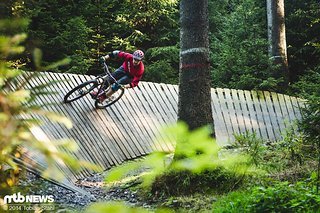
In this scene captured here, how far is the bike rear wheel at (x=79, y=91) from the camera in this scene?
8836 mm

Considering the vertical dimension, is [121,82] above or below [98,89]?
above

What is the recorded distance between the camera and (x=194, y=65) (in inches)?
244

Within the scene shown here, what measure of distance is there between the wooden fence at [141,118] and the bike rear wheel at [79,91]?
135 millimetres

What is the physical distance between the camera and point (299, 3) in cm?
1344

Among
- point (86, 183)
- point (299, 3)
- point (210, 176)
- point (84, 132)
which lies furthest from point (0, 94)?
point (299, 3)

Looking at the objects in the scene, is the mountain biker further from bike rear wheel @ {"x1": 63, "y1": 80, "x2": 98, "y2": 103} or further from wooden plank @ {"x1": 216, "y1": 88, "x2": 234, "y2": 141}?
wooden plank @ {"x1": 216, "y1": 88, "x2": 234, "y2": 141}

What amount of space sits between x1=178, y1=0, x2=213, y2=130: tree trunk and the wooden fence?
2.00 m

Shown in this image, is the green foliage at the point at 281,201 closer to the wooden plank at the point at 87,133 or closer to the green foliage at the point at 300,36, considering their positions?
the wooden plank at the point at 87,133

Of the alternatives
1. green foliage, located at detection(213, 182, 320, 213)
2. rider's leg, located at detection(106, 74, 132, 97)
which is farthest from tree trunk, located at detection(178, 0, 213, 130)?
rider's leg, located at detection(106, 74, 132, 97)

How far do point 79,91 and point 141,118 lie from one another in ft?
5.27

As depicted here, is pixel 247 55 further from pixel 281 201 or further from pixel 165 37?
pixel 281 201

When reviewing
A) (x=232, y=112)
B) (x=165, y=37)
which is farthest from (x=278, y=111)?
(x=165, y=37)

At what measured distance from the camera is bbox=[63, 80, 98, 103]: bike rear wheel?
348 inches

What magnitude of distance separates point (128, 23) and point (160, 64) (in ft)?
6.89
